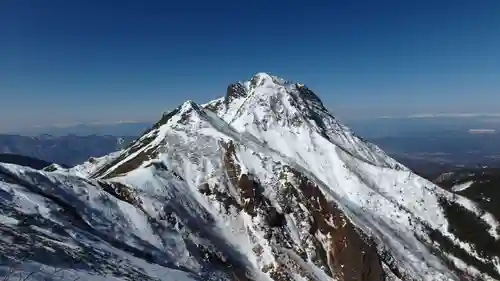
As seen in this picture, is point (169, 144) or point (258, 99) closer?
point (169, 144)

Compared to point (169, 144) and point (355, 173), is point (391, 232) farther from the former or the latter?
point (169, 144)

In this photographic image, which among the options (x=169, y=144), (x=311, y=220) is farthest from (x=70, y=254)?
(x=169, y=144)

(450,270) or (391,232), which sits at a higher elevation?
(391,232)

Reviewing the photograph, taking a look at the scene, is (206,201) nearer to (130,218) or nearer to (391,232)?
(130,218)

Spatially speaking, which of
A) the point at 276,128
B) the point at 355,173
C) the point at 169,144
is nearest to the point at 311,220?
the point at 355,173

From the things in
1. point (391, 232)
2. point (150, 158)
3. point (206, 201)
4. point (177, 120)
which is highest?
point (177, 120)

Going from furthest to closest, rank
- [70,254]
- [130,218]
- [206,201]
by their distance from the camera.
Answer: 1. [206,201]
2. [130,218]
3. [70,254]

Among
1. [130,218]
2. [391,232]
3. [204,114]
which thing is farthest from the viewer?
[204,114]
